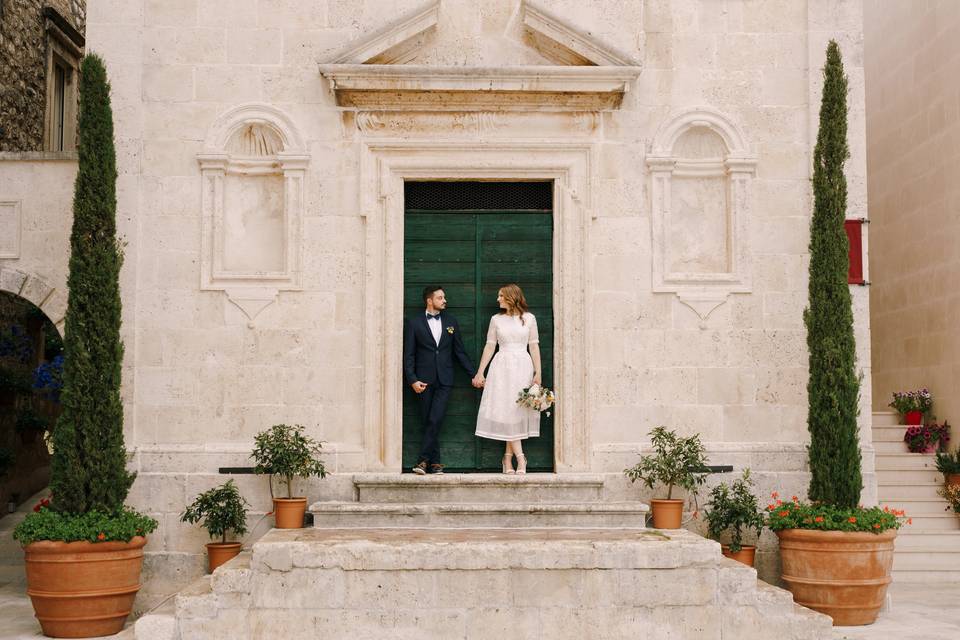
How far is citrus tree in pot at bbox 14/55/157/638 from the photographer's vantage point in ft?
29.2

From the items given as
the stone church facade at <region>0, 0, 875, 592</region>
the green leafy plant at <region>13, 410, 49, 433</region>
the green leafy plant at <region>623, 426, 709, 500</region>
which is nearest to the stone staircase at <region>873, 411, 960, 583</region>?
the stone church facade at <region>0, 0, 875, 592</region>

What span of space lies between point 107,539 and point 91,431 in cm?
91

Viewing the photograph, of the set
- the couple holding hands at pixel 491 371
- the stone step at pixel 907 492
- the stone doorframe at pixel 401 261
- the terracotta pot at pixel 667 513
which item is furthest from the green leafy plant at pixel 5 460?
the stone step at pixel 907 492

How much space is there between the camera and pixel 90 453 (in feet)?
30.5

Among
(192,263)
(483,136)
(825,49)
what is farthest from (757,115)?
(192,263)

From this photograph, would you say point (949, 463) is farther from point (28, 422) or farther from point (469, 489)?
point (28, 422)

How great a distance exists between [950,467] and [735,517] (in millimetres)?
4163

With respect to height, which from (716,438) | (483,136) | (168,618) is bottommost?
(168,618)

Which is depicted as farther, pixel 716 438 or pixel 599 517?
pixel 716 438

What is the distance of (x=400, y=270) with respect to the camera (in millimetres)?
10461

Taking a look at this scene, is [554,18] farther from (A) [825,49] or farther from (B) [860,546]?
(B) [860,546]

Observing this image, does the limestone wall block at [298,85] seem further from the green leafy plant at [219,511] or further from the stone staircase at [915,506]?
the stone staircase at [915,506]

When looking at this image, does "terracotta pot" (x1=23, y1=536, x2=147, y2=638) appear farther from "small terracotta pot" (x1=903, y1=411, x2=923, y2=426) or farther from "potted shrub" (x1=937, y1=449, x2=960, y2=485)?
"small terracotta pot" (x1=903, y1=411, x2=923, y2=426)

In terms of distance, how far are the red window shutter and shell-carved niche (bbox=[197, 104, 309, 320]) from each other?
4.99 m
